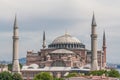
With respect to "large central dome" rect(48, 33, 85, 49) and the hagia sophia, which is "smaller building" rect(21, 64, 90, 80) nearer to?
the hagia sophia

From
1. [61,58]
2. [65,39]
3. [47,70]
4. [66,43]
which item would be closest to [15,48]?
[47,70]

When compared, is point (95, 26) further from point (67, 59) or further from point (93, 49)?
point (67, 59)

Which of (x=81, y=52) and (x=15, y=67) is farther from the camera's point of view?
(x=81, y=52)

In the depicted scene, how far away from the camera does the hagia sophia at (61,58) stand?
A: 122062 mm

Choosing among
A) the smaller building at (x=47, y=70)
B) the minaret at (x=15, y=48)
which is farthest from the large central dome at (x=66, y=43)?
the minaret at (x=15, y=48)

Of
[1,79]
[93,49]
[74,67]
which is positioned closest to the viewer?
[1,79]

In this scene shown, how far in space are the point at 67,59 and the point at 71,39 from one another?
7.96m

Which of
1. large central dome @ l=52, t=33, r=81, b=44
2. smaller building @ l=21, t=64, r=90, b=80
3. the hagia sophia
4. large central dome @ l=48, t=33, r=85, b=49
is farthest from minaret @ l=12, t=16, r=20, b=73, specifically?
large central dome @ l=52, t=33, r=81, b=44

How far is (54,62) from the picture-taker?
125250 mm

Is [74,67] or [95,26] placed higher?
[95,26]

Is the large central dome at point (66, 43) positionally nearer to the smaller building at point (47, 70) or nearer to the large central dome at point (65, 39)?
the large central dome at point (65, 39)

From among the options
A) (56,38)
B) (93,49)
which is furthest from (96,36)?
(56,38)

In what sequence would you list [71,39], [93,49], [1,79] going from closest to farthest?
[1,79], [93,49], [71,39]

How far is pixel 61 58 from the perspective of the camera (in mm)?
125812
